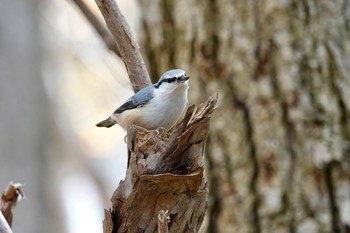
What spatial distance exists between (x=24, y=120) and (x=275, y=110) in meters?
2.37

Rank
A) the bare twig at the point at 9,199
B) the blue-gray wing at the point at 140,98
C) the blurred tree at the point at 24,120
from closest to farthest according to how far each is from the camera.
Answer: the bare twig at the point at 9,199, the blue-gray wing at the point at 140,98, the blurred tree at the point at 24,120

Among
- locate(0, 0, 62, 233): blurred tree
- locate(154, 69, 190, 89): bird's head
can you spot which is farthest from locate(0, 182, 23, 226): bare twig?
locate(0, 0, 62, 233): blurred tree

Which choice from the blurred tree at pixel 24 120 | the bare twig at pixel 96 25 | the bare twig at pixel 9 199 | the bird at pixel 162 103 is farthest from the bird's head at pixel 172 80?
the blurred tree at pixel 24 120

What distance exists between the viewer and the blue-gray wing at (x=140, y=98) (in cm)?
185

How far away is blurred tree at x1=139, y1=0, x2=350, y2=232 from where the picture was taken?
2.22 meters

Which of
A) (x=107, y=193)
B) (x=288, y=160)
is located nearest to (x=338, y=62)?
(x=288, y=160)

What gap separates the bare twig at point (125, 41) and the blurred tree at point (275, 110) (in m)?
0.58

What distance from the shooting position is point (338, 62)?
2.30 metres

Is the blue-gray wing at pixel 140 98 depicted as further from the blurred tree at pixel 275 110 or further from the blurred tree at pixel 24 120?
the blurred tree at pixel 24 120

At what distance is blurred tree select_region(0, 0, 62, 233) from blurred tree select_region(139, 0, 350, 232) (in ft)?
6.52

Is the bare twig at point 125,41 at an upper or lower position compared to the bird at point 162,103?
upper

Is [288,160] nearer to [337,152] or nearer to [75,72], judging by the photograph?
[337,152]

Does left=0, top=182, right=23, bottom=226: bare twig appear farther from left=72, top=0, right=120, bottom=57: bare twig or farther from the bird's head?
left=72, top=0, right=120, bottom=57: bare twig

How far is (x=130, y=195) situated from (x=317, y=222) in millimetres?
954
